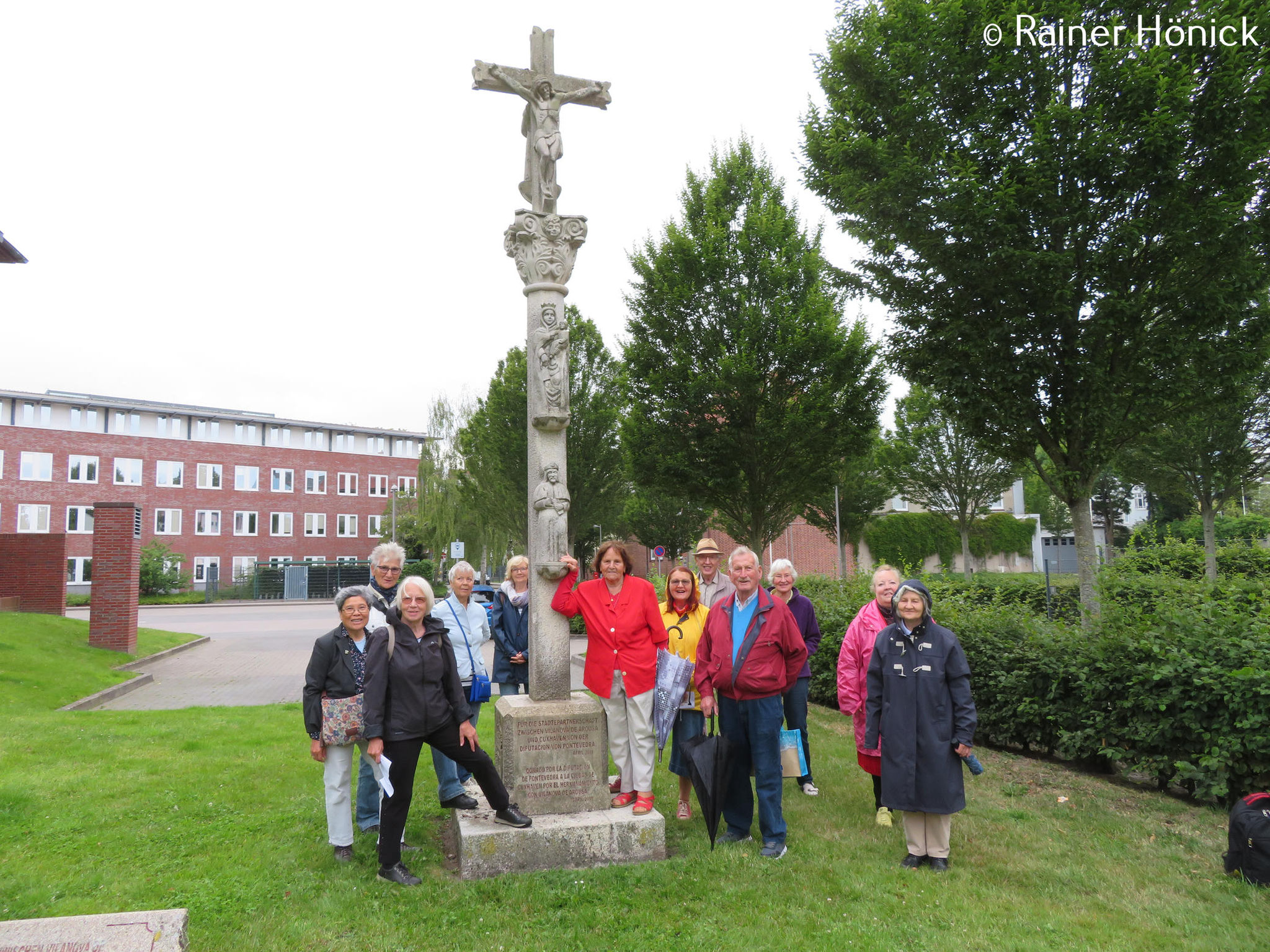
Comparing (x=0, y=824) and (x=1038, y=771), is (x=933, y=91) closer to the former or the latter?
(x=1038, y=771)

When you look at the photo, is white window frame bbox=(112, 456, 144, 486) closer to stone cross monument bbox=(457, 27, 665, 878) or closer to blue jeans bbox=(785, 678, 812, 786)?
stone cross monument bbox=(457, 27, 665, 878)

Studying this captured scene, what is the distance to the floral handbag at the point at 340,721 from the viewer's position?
4.89 metres

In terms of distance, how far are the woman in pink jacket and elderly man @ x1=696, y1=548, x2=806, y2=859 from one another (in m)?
0.89

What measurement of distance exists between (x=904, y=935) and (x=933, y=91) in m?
8.18

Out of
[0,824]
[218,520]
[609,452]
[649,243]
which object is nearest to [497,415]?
[609,452]

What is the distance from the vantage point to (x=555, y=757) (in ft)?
17.7

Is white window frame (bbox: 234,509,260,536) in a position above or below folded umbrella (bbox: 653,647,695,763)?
above

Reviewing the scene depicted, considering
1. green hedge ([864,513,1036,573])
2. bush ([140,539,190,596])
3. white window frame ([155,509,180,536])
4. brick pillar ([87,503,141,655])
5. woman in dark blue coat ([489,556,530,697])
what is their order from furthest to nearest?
white window frame ([155,509,180,536]) < bush ([140,539,190,596]) < green hedge ([864,513,1036,573]) < brick pillar ([87,503,141,655]) < woman in dark blue coat ([489,556,530,697])

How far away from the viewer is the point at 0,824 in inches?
221

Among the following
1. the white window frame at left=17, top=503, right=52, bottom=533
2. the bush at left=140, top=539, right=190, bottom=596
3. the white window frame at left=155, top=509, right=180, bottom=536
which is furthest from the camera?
the white window frame at left=155, top=509, right=180, bottom=536

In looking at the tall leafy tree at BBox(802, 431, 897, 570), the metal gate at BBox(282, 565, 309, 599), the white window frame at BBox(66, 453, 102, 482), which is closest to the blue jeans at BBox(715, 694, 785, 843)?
the tall leafy tree at BBox(802, 431, 897, 570)

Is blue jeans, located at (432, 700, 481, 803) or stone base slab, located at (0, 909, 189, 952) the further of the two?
blue jeans, located at (432, 700, 481, 803)

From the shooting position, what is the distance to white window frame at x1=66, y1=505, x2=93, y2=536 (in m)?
45.1

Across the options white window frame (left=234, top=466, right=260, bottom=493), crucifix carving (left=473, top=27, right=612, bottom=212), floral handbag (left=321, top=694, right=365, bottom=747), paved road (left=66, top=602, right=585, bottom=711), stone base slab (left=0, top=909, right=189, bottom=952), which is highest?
white window frame (left=234, top=466, right=260, bottom=493)
